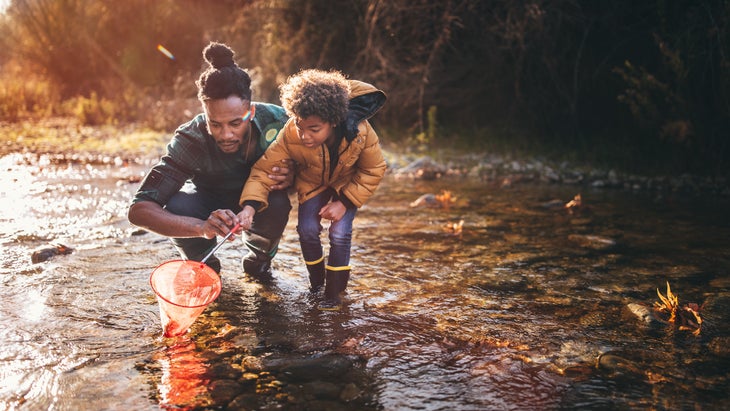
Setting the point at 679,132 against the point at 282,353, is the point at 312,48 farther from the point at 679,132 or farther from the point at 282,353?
the point at 282,353

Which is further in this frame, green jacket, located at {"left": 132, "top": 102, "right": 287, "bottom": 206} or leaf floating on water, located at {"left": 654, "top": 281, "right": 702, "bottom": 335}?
green jacket, located at {"left": 132, "top": 102, "right": 287, "bottom": 206}

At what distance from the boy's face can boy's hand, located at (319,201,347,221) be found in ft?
1.22

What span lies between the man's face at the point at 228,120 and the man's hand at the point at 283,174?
25 cm

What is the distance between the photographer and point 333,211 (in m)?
3.36

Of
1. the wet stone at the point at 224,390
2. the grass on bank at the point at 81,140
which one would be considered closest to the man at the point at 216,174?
the wet stone at the point at 224,390

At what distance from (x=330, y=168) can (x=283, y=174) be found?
0.85ft

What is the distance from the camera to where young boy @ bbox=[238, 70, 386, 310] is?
3129mm

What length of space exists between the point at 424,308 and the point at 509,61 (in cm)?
584

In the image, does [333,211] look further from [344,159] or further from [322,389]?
[322,389]

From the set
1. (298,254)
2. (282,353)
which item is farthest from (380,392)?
(298,254)

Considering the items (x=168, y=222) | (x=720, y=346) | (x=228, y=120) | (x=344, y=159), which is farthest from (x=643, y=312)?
(x=168, y=222)

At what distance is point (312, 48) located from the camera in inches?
379

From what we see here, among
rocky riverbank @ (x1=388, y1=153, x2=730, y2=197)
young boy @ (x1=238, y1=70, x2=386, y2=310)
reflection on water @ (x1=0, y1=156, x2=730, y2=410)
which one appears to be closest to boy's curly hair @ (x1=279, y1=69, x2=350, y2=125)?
young boy @ (x1=238, y1=70, x2=386, y2=310)

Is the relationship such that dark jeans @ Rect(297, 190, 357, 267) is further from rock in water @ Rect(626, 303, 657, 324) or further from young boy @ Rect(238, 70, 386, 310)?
rock in water @ Rect(626, 303, 657, 324)
